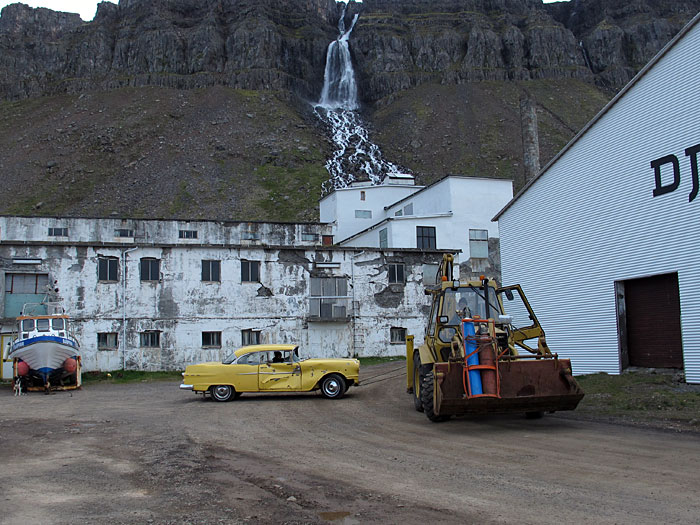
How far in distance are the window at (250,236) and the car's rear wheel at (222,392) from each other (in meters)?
33.8

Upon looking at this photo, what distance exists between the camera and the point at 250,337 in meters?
32.8

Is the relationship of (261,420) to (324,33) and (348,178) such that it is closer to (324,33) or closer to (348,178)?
(348,178)

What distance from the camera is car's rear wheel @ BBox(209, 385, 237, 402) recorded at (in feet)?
60.9

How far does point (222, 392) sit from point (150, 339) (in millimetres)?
14141

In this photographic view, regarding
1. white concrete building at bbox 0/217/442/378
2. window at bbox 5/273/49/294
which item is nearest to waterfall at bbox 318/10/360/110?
white concrete building at bbox 0/217/442/378

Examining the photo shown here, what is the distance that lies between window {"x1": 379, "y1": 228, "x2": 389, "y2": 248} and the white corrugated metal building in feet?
62.2

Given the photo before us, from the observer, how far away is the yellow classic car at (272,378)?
1858cm

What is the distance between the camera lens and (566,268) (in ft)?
73.0

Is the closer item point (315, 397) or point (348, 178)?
point (315, 397)

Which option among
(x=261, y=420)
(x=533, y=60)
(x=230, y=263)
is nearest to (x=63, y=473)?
(x=261, y=420)

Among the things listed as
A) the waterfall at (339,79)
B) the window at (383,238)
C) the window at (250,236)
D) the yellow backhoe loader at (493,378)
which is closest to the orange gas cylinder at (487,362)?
the yellow backhoe loader at (493,378)

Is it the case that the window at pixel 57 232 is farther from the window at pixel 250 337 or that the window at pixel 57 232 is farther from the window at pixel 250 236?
the window at pixel 250 337

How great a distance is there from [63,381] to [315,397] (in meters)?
11.7

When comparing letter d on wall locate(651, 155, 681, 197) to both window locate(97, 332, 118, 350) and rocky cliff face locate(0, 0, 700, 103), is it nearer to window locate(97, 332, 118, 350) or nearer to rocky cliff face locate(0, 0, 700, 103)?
window locate(97, 332, 118, 350)
